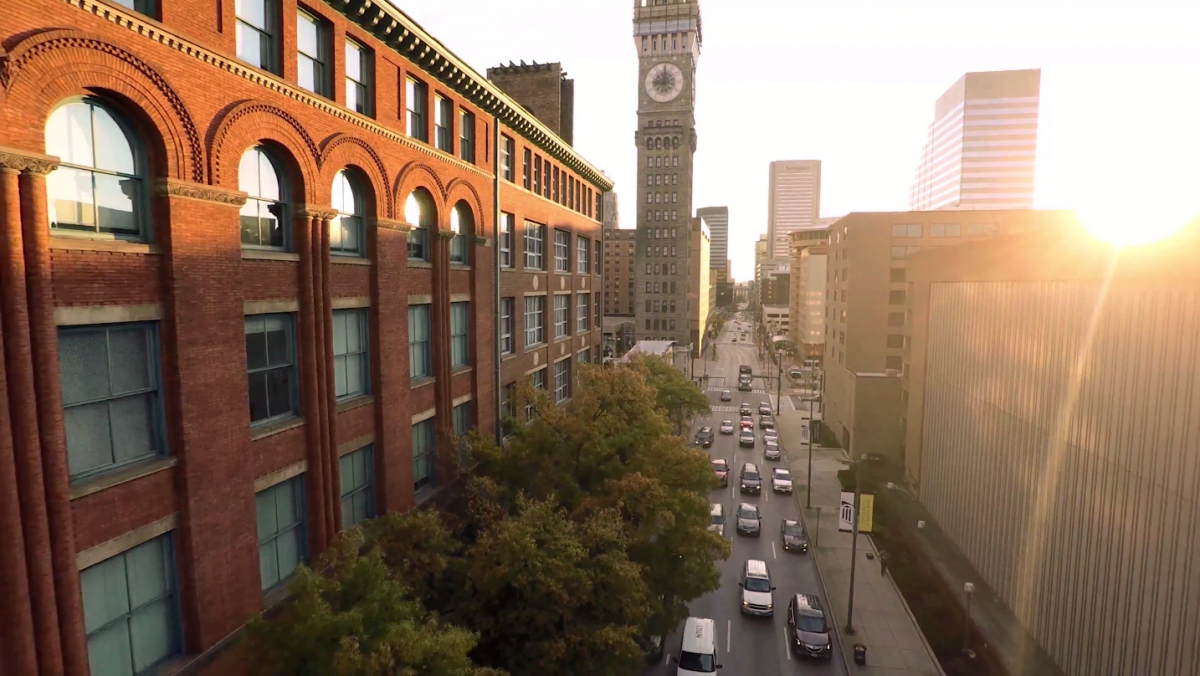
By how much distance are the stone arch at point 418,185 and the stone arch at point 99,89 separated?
7666 millimetres

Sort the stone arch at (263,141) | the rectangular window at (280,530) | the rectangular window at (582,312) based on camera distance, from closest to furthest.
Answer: the stone arch at (263,141), the rectangular window at (280,530), the rectangular window at (582,312)

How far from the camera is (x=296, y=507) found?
16.7m

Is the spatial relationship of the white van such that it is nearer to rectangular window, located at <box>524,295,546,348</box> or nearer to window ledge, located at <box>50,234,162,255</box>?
rectangular window, located at <box>524,295,546,348</box>

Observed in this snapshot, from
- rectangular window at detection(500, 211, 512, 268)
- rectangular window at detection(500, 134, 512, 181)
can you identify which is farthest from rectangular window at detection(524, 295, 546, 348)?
rectangular window at detection(500, 134, 512, 181)

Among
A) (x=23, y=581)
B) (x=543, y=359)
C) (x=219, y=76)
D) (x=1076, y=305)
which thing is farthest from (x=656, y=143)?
(x=23, y=581)

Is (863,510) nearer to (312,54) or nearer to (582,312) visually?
(582,312)

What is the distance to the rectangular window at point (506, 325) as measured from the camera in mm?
29953

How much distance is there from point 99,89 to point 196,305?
434 centimetres

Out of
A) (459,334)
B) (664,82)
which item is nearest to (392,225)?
(459,334)

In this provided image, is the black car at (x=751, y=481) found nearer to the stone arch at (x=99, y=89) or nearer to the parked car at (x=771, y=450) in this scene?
the parked car at (x=771, y=450)

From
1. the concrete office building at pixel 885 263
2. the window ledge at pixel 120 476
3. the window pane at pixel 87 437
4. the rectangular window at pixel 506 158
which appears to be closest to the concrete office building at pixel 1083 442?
the concrete office building at pixel 885 263

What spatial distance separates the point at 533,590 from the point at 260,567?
7.03 metres

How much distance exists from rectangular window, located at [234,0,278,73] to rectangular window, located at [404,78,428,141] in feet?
20.6

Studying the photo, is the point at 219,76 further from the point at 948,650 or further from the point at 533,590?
the point at 948,650
